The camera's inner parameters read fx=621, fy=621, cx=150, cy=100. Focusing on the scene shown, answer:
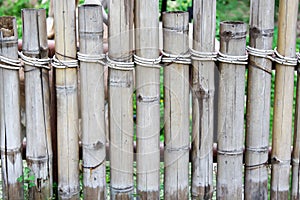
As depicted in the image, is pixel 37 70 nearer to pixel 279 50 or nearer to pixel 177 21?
pixel 177 21

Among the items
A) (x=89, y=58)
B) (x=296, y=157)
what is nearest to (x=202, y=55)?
(x=89, y=58)

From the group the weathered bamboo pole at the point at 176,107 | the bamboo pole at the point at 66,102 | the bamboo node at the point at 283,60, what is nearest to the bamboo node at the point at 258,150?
the weathered bamboo pole at the point at 176,107

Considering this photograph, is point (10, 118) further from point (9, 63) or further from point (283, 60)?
point (283, 60)

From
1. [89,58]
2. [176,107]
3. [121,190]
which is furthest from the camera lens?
[121,190]

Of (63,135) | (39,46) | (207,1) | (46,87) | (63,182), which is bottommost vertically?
(63,182)

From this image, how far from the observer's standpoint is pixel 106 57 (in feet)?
11.2

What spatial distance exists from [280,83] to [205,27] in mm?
557

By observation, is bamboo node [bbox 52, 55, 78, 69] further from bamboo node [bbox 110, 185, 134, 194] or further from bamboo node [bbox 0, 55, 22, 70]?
bamboo node [bbox 110, 185, 134, 194]

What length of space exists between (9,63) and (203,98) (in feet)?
3.59

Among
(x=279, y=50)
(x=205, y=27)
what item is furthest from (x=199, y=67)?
(x=279, y=50)

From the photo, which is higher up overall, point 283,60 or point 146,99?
point 283,60

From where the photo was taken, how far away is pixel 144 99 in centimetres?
345

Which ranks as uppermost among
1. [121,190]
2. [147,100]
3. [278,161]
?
[147,100]

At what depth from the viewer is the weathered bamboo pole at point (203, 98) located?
3.38 m
